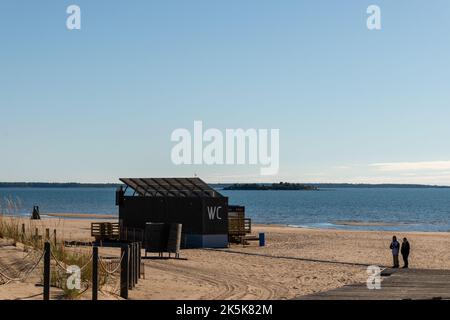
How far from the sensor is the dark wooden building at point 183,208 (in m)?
36.8

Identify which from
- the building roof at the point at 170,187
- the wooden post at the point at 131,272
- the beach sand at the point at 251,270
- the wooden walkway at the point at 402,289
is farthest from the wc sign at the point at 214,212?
the wooden post at the point at 131,272

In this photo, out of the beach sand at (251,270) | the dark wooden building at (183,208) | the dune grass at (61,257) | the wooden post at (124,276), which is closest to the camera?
the dune grass at (61,257)

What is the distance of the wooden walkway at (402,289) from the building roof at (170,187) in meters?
16.7

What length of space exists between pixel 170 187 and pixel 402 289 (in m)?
21.7

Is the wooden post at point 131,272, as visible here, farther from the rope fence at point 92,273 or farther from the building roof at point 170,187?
the building roof at point 170,187

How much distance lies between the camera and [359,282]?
856 inches

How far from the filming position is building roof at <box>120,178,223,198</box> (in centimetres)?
3856

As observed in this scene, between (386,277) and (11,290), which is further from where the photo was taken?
(386,277)

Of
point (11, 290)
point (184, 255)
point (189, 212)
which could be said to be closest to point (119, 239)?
point (189, 212)

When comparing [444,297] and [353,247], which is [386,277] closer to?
[444,297]

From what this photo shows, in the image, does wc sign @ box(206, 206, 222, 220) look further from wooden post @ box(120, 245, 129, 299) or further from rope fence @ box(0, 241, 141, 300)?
wooden post @ box(120, 245, 129, 299)

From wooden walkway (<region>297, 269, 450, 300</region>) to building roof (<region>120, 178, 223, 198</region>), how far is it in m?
16.7

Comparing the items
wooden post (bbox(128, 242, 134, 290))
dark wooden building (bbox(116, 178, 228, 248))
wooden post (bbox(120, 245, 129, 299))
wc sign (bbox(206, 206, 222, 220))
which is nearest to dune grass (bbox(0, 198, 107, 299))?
wooden post (bbox(120, 245, 129, 299))
